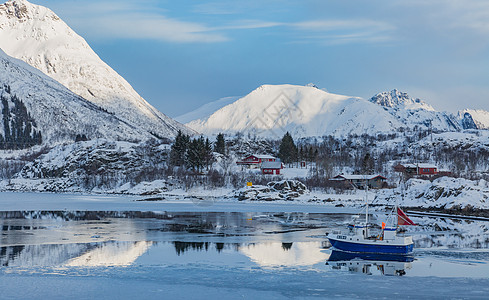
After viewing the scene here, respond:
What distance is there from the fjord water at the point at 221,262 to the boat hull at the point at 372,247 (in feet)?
3.82

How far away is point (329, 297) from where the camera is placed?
3138cm

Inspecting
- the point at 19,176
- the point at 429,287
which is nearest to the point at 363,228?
the point at 429,287

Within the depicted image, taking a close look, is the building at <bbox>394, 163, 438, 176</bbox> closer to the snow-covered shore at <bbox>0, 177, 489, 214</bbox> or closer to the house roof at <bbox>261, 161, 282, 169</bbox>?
the house roof at <bbox>261, 161, 282, 169</bbox>

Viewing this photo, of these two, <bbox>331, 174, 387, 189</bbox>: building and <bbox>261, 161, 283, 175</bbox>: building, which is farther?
<bbox>261, 161, 283, 175</bbox>: building

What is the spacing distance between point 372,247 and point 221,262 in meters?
14.2

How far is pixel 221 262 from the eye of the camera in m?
41.8

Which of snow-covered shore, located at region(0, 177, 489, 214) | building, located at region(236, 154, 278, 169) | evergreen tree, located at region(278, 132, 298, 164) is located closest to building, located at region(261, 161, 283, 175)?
building, located at region(236, 154, 278, 169)

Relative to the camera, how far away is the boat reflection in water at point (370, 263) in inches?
1565

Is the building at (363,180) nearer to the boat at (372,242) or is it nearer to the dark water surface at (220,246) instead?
the dark water surface at (220,246)

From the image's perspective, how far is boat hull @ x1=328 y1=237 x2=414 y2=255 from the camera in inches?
1793

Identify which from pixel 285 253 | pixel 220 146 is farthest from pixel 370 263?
pixel 220 146

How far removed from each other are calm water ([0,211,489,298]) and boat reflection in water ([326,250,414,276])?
75 millimetres

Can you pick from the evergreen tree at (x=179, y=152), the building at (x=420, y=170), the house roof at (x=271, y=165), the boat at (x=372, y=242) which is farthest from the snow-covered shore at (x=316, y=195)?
the building at (x=420, y=170)

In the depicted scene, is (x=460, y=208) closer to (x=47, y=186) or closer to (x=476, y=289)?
(x=476, y=289)
